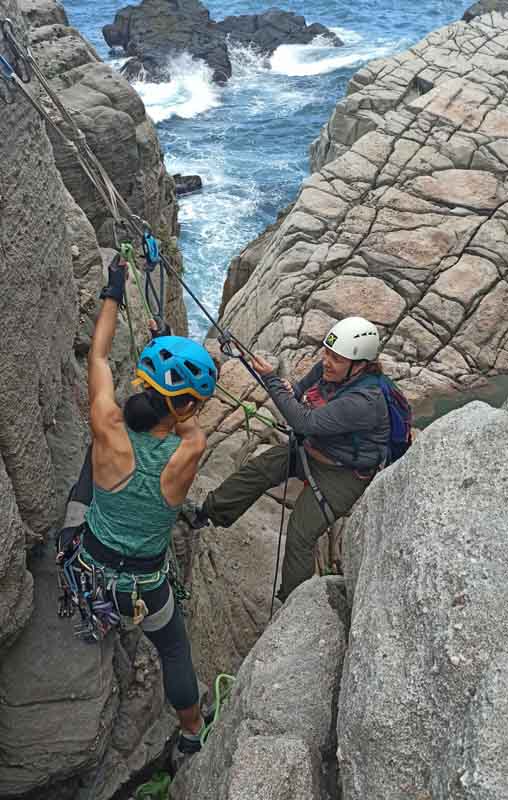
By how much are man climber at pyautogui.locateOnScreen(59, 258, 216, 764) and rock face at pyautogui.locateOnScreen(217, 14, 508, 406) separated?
6.70 m

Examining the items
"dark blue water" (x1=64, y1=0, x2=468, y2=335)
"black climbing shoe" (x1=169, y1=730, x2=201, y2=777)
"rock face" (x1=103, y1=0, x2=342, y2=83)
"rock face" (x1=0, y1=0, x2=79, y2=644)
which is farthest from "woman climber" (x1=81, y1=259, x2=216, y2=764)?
"rock face" (x1=103, y1=0, x2=342, y2=83)

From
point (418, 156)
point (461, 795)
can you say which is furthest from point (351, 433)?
point (418, 156)

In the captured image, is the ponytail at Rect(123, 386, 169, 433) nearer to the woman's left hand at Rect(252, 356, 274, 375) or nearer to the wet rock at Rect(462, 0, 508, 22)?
the woman's left hand at Rect(252, 356, 274, 375)

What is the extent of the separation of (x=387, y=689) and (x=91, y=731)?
252 cm

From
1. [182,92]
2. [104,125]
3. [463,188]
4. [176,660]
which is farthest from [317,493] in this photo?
[182,92]

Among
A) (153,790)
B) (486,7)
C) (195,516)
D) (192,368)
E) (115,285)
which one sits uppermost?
(115,285)

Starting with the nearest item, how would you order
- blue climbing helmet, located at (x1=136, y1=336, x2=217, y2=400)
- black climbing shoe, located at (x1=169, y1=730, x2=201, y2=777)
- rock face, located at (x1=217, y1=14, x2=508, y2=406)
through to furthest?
blue climbing helmet, located at (x1=136, y1=336, x2=217, y2=400) → black climbing shoe, located at (x1=169, y1=730, x2=201, y2=777) → rock face, located at (x1=217, y1=14, x2=508, y2=406)

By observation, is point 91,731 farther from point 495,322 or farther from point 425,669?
point 495,322

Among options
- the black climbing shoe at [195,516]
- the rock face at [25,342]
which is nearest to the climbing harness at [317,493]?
the black climbing shoe at [195,516]

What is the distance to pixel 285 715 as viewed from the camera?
3.94m

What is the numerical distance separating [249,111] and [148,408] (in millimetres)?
46402

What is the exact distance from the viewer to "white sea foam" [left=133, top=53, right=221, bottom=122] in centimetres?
4662

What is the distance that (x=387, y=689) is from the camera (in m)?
3.29

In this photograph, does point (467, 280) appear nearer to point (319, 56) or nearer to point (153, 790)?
point (153, 790)
